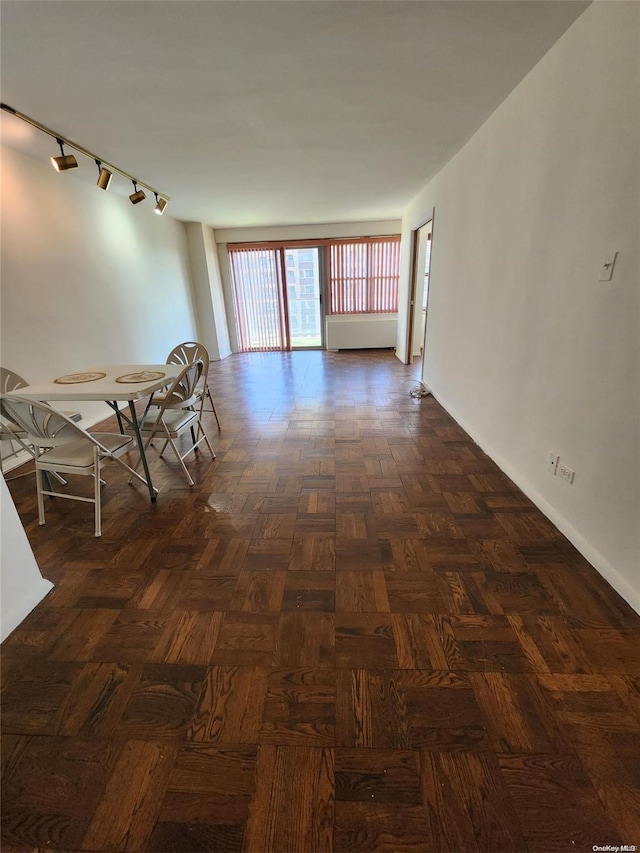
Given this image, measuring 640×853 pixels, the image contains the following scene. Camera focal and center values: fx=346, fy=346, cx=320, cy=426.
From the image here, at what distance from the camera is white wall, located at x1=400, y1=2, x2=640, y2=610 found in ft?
4.75

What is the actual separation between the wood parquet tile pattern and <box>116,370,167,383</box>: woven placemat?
0.86 m

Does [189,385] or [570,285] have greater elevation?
[570,285]

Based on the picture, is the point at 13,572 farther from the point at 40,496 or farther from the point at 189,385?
the point at 189,385

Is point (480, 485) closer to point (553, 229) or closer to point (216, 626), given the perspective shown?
point (553, 229)

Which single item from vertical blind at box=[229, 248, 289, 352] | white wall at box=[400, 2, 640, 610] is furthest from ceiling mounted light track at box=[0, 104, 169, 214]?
vertical blind at box=[229, 248, 289, 352]

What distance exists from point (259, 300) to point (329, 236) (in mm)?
1940

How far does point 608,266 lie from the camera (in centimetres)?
153

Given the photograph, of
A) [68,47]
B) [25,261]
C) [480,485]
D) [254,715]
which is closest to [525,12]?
[68,47]

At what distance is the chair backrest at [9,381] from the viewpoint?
266 centimetres

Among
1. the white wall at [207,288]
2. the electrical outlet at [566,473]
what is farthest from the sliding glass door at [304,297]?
the electrical outlet at [566,473]

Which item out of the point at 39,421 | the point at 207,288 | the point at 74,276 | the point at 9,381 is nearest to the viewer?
the point at 39,421

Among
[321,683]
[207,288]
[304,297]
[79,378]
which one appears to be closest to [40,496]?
[79,378]

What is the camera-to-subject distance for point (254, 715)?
113 cm

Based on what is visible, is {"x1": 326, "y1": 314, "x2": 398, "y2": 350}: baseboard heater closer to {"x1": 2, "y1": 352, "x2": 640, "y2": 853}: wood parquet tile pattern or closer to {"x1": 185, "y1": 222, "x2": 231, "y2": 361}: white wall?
{"x1": 185, "y1": 222, "x2": 231, "y2": 361}: white wall
